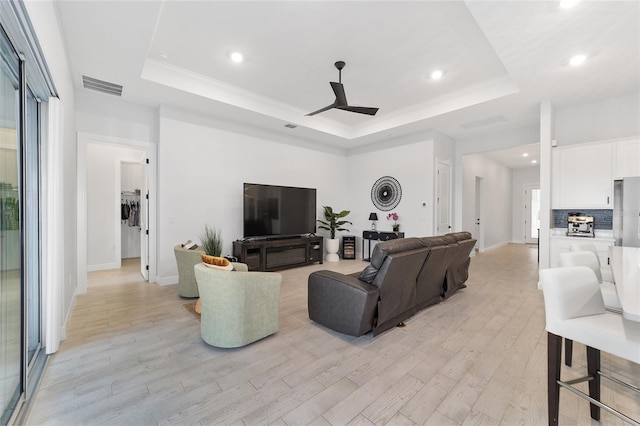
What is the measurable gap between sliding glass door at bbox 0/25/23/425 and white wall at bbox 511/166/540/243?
12.6 m

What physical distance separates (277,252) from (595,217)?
213 inches

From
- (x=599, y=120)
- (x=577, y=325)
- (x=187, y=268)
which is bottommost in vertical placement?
(x=187, y=268)

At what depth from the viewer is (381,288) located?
2.65 m

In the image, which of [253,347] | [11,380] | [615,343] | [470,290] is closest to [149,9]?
[11,380]

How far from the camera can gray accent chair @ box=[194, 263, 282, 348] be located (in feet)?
7.89

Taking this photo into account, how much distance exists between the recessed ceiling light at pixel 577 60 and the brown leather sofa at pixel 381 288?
2.54m

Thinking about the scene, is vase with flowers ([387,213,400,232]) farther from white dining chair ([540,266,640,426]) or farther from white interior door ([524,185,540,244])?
white interior door ([524,185,540,244])

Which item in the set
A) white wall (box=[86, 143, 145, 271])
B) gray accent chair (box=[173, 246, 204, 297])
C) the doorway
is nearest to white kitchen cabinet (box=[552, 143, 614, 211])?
gray accent chair (box=[173, 246, 204, 297])

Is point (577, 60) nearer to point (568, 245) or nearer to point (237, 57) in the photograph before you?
point (568, 245)

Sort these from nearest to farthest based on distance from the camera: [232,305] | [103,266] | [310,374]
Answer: [310,374], [232,305], [103,266]

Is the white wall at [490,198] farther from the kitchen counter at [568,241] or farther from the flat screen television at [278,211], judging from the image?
the flat screen television at [278,211]

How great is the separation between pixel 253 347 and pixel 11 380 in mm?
1547

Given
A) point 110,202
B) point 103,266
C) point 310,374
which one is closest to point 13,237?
point 310,374

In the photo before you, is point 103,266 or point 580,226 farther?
point 103,266
